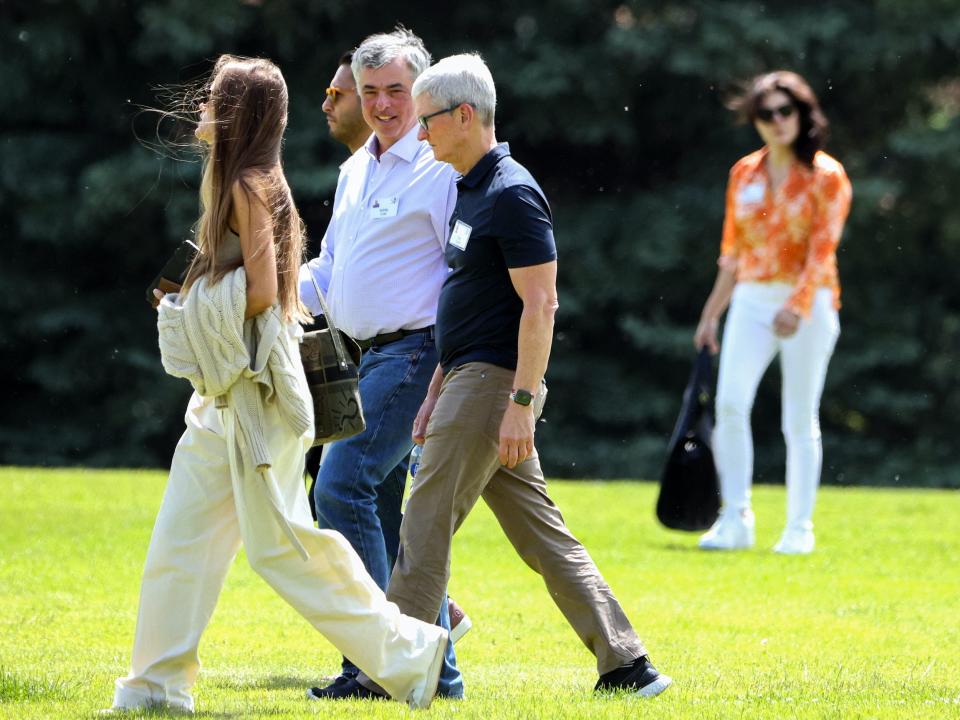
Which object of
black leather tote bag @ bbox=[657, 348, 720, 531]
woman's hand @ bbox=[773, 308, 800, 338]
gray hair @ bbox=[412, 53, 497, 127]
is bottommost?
black leather tote bag @ bbox=[657, 348, 720, 531]

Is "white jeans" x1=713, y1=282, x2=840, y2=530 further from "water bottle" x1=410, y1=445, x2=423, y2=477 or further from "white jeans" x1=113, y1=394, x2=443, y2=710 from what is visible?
"white jeans" x1=113, y1=394, x2=443, y2=710

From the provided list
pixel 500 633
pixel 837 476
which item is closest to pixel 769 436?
pixel 837 476

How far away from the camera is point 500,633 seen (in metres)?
7.32

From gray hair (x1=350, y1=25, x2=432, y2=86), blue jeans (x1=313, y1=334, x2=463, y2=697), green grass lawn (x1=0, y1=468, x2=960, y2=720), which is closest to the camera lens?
green grass lawn (x1=0, y1=468, x2=960, y2=720)

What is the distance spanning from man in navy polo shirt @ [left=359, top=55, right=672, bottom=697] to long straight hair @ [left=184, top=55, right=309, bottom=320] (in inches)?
19.5

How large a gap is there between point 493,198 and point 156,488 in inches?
338

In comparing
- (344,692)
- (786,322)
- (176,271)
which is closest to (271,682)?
(344,692)

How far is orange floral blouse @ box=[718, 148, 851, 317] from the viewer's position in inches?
381

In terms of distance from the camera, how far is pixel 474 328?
5336 millimetres

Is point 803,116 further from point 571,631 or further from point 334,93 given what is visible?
point 334,93

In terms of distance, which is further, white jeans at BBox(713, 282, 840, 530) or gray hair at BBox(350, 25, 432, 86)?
white jeans at BBox(713, 282, 840, 530)

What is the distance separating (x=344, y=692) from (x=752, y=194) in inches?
208

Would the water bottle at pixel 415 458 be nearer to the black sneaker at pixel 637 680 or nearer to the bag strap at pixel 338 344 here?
the bag strap at pixel 338 344

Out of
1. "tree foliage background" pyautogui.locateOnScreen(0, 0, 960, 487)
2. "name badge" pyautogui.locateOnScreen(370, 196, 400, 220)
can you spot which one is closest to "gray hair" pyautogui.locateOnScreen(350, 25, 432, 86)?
"name badge" pyautogui.locateOnScreen(370, 196, 400, 220)
